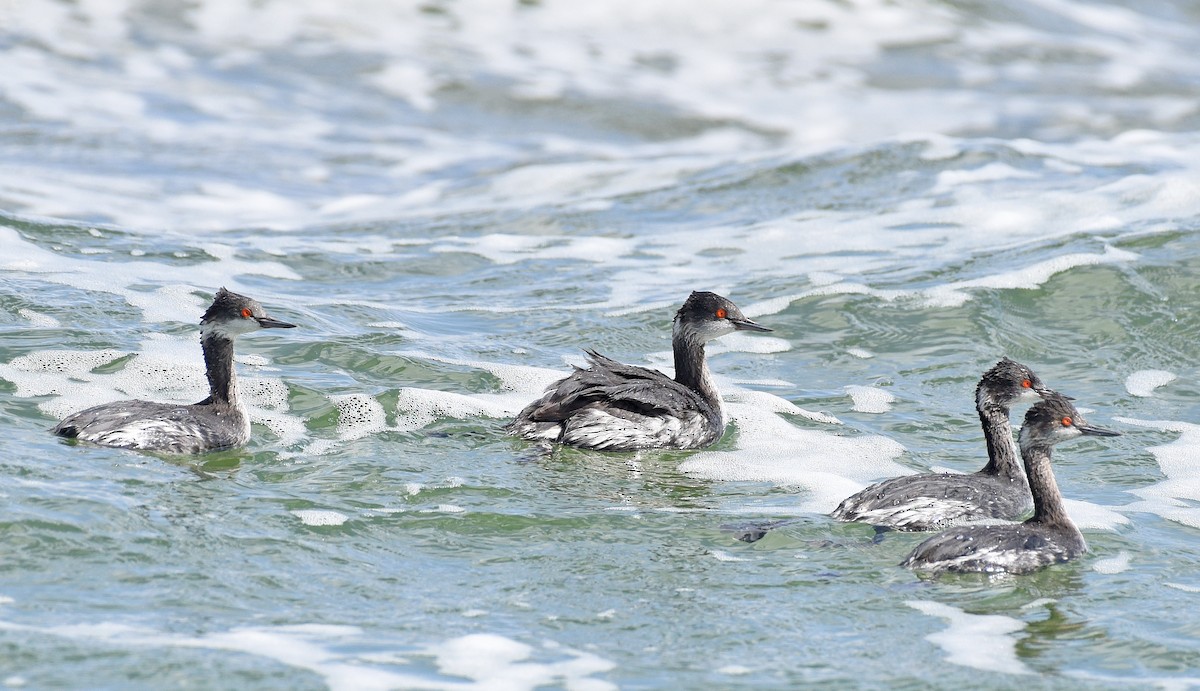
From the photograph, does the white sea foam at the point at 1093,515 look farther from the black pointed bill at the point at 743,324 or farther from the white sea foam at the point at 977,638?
the black pointed bill at the point at 743,324

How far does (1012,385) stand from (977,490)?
783 mm

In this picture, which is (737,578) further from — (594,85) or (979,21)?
(979,21)

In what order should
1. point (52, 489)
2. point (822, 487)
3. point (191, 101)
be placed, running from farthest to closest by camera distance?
1. point (191, 101)
2. point (822, 487)
3. point (52, 489)

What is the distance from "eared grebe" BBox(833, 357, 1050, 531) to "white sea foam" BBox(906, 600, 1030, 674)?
1148 mm

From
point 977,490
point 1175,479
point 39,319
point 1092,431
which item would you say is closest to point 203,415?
point 39,319

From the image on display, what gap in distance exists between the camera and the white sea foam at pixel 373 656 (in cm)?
575

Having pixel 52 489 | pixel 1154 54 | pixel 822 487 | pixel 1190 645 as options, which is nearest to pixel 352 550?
pixel 52 489

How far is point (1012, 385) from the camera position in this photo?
864 cm

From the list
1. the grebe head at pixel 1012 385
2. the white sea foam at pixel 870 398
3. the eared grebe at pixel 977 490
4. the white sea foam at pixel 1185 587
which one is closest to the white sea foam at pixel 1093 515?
the eared grebe at pixel 977 490

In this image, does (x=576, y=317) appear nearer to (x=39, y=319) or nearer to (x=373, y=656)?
(x=39, y=319)

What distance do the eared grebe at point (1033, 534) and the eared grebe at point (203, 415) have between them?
4.09m

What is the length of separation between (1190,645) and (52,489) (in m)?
5.27

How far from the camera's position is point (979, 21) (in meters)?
25.2

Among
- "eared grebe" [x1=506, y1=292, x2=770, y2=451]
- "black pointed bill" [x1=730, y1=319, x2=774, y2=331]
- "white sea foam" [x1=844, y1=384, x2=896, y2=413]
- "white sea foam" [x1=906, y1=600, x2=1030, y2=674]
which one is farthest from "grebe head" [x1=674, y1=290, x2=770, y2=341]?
"white sea foam" [x1=906, y1=600, x2=1030, y2=674]
